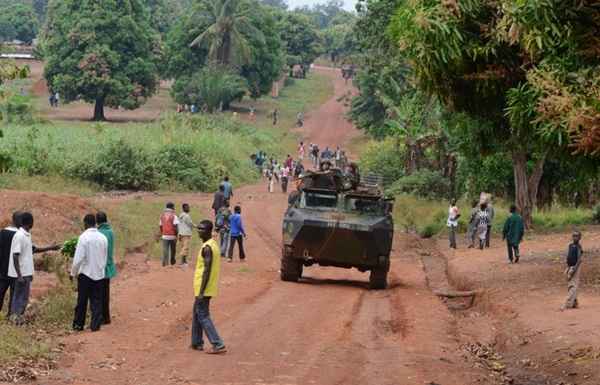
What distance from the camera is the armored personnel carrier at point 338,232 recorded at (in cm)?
2283

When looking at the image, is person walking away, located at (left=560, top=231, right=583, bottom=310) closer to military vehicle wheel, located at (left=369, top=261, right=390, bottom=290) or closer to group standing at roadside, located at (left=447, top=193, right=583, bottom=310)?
group standing at roadside, located at (left=447, top=193, right=583, bottom=310)

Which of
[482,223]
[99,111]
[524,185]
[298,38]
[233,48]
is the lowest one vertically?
[99,111]

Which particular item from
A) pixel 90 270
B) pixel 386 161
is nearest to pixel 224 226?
pixel 90 270

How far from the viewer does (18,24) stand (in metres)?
118

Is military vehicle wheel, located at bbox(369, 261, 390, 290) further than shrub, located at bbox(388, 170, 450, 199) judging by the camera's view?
No

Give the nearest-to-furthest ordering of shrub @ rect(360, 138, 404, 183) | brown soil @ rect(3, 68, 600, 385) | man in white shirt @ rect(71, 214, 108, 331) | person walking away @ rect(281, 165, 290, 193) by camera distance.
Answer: brown soil @ rect(3, 68, 600, 385)
man in white shirt @ rect(71, 214, 108, 331)
person walking away @ rect(281, 165, 290, 193)
shrub @ rect(360, 138, 404, 183)

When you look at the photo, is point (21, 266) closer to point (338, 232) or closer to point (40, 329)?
point (40, 329)

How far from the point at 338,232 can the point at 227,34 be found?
60.9 metres

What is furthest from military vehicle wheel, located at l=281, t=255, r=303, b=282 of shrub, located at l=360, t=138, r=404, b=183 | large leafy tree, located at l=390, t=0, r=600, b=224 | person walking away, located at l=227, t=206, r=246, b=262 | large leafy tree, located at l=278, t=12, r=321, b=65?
large leafy tree, located at l=278, t=12, r=321, b=65

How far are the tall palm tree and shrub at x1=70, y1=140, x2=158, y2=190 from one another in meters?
32.4

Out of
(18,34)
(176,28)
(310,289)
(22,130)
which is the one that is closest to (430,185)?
(22,130)

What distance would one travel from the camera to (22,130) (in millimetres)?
55031

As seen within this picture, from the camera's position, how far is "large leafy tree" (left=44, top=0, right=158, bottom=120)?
71312 mm

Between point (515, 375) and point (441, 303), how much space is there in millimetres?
6744
